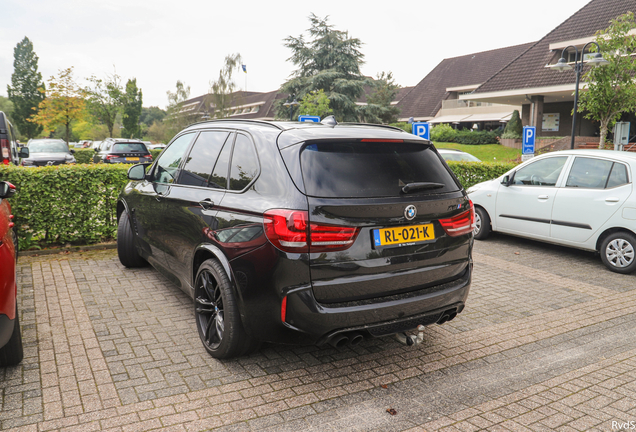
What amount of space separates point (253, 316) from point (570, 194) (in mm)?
5804

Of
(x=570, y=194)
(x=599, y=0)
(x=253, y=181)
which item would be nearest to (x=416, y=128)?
(x=570, y=194)

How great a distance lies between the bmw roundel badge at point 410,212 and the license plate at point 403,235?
71 mm

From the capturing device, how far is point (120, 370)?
3.58 metres

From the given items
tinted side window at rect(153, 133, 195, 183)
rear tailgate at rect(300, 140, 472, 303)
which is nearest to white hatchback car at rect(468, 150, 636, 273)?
rear tailgate at rect(300, 140, 472, 303)

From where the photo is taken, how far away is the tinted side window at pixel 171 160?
4799mm

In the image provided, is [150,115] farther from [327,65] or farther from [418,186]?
[418,186]

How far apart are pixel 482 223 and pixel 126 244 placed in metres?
6.09

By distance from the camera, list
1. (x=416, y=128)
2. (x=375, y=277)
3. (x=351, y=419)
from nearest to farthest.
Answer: (x=351, y=419), (x=375, y=277), (x=416, y=128)

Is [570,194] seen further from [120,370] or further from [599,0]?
[599,0]

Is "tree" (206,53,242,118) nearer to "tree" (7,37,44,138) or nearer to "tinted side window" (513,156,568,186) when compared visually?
"tree" (7,37,44,138)

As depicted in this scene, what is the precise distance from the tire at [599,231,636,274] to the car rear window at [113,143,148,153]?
1894 centimetres

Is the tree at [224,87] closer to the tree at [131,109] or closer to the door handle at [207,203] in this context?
the tree at [131,109]

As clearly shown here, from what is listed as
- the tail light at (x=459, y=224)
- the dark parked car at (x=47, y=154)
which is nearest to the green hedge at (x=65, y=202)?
the tail light at (x=459, y=224)

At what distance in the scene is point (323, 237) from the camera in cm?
306
